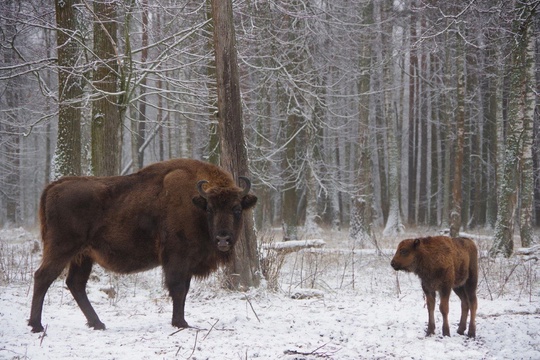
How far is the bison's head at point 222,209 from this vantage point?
6777mm

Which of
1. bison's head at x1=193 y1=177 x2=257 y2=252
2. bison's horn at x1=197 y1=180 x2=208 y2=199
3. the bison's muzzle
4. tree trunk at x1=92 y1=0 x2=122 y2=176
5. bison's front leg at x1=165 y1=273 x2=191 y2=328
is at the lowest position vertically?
bison's front leg at x1=165 y1=273 x2=191 y2=328

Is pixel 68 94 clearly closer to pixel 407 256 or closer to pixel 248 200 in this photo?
pixel 248 200

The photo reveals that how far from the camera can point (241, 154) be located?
9.22 m

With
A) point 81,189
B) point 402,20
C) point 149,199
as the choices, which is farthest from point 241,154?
point 402,20

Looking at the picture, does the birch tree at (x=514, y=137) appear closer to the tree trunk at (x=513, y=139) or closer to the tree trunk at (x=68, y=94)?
the tree trunk at (x=513, y=139)

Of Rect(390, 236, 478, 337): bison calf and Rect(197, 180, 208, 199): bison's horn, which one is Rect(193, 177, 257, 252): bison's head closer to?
Rect(197, 180, 208, 199): bison's horn

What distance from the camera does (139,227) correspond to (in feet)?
23.8

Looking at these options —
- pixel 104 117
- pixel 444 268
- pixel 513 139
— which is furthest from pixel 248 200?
pixel 513 139

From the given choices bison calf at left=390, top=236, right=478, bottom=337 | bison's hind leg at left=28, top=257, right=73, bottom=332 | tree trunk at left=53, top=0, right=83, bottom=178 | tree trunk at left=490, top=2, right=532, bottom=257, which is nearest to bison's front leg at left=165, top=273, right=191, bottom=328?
bison's hind leg at left=28, top=257, right=73, bottom=332

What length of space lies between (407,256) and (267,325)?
1.99 meters

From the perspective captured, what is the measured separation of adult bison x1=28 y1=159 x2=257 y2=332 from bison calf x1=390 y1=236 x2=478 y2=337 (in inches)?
82.5

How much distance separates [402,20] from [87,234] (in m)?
22.6

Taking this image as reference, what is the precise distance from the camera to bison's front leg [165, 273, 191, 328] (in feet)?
23.0

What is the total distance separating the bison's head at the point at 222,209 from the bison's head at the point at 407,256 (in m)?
2.04
